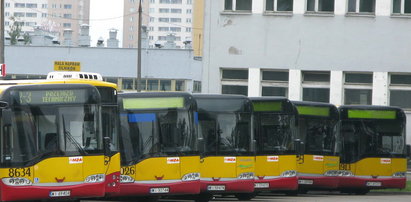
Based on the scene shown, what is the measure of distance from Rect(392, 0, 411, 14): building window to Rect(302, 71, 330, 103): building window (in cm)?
358

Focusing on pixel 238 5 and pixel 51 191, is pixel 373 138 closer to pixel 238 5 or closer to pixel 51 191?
pixel 238 5

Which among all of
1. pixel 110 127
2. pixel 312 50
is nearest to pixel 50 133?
pixel 110 127

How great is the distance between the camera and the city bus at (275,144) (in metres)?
25.9

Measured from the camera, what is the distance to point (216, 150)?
947 inches

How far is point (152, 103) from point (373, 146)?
10.9 m

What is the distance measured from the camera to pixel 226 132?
24.3 metres

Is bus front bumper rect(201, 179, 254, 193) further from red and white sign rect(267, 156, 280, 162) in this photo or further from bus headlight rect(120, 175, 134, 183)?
bus headlight rect(120, 175, 134, 183)

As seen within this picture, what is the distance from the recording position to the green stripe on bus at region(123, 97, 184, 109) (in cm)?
2198

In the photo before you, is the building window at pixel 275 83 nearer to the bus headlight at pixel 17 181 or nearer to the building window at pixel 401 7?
the building window at pixel 401 7

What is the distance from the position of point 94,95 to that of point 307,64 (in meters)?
25.7

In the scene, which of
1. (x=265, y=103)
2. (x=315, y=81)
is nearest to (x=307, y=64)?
(x=315, y=81)

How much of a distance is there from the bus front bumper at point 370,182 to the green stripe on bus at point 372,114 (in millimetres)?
1686

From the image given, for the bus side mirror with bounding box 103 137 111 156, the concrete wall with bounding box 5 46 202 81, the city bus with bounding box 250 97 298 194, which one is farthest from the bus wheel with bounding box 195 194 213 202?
the concrete wall with bounding box 5 46 202 81

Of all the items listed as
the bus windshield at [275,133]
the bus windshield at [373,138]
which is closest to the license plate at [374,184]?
the bus windshield at [373,138]
